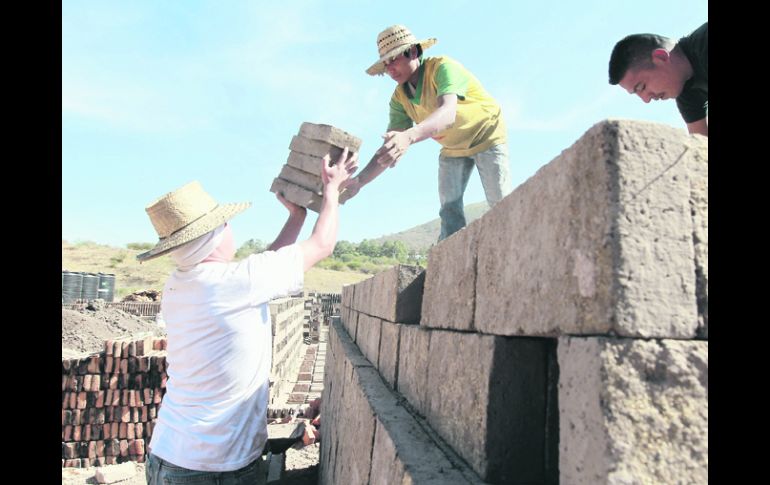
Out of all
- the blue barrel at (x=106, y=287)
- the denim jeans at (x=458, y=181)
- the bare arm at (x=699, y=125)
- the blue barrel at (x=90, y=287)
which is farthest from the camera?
the blue barrel at (x=106, y=287)

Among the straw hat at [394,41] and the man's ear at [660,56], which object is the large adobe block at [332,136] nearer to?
the straw hat at [394,41]

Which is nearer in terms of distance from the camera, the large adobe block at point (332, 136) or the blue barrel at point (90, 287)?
the large adobe block at point (332, 136)

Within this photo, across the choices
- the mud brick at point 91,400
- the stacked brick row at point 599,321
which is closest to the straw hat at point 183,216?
the stacked brick row at point 599,321

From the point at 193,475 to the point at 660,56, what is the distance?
2981mm

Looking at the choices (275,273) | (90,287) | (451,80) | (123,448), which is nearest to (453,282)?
(275,273)

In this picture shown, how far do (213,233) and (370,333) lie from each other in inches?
92.6

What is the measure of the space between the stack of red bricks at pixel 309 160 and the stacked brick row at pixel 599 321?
175cm

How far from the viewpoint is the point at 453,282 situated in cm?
237

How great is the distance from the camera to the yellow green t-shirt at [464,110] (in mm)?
3882

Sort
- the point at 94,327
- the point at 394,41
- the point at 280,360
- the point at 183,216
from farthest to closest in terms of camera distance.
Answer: the point at 94,327 < the point at 280,360 < the point at 394,41 < the point at 183,216

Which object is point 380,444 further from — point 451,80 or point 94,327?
point 94,327

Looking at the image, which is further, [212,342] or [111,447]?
[111,447]
